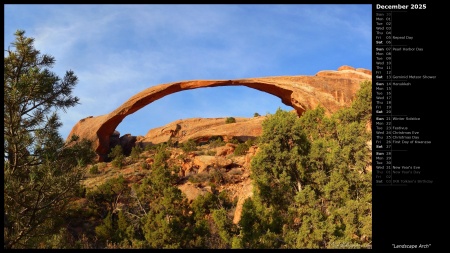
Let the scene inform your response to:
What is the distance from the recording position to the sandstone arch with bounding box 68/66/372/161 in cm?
2411

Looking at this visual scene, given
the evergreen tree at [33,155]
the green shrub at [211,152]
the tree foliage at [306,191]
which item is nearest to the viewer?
the evergreen tree at [33,155]

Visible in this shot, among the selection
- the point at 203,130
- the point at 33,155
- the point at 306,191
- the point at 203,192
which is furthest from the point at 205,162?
the point at 33,155

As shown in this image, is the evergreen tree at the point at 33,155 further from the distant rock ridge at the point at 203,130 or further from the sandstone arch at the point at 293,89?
the distant rock ridge at the point at 203,130

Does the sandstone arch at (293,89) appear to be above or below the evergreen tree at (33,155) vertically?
above

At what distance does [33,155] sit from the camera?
389 inches

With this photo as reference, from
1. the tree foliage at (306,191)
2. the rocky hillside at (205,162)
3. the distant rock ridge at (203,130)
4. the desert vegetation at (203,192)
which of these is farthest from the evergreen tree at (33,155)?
the distant rock ridge at (203,130)

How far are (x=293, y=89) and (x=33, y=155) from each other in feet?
61.1

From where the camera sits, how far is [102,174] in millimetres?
32094

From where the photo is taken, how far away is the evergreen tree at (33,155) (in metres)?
9.48

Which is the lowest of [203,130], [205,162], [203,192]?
[203,192]

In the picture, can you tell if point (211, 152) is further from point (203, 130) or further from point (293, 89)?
point (293, 89)

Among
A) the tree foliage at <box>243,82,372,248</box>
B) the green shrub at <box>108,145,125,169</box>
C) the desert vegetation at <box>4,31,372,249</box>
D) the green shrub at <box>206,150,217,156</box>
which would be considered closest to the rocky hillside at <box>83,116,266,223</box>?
the green shrub at <box>206,150,217,156</box>

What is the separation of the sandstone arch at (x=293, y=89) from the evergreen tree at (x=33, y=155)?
1623 centimetres
